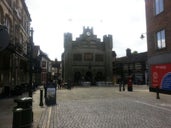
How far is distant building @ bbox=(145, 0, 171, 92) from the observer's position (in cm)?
2444

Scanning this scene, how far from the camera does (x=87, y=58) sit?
6750 centimetres

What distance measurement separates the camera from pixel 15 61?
28359mm

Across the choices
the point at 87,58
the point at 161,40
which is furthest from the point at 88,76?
the point at 161,40

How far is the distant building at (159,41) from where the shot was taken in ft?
80.2

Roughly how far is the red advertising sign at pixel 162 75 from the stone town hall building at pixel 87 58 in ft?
128

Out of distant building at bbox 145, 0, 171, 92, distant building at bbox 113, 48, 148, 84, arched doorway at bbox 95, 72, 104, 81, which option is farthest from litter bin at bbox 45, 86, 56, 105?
arched doorway at bbox 95, 72, 104, 81

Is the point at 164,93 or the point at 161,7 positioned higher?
the point at 161,7

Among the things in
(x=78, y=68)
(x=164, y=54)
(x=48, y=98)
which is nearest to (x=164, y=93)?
(x=164, y=54)

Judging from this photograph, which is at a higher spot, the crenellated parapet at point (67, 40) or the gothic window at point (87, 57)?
the crenellated parapet at point (67, 40)

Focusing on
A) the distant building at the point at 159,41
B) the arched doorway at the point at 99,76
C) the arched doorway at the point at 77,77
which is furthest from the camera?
the arched doorway at the point at 99,76

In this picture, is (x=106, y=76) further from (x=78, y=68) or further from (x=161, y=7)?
(x=161, y=7)

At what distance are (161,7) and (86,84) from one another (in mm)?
34040

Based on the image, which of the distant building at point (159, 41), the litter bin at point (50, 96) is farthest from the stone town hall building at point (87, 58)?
the litter bin at point (50, 96)

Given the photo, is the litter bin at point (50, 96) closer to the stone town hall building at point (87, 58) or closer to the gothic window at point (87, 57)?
the stone town hall building at point (87, 58)
